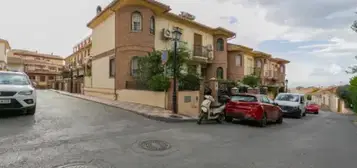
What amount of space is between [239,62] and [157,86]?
18.9 m

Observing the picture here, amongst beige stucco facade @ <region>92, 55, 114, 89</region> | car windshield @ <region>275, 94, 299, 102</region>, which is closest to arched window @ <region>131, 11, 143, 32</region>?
beige stucco facade @ <region>92, 55, 114, 89</region>

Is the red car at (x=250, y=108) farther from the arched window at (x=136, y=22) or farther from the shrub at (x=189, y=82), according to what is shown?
the arched window at (x=136, y=22)

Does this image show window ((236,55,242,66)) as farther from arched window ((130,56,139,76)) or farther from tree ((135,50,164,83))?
tree ((135,50,164,83))

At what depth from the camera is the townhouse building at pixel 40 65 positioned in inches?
2248

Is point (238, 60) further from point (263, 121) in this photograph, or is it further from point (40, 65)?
point (40, 65)

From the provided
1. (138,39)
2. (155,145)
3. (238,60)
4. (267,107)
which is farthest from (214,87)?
(238,60)

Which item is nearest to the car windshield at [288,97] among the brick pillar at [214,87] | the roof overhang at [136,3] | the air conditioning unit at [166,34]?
the brick pillar at [214,87]

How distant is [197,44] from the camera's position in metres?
23.9

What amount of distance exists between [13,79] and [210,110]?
27.1 feet

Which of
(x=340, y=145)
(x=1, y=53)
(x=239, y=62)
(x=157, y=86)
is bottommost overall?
(x=340, y=145)

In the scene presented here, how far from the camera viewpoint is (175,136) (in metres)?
7.41

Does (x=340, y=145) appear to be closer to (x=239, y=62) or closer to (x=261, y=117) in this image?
(x=261, y=117)

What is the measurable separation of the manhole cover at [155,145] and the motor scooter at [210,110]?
4.10 m

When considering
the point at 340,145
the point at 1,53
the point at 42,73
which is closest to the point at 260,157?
the point at 340,145
